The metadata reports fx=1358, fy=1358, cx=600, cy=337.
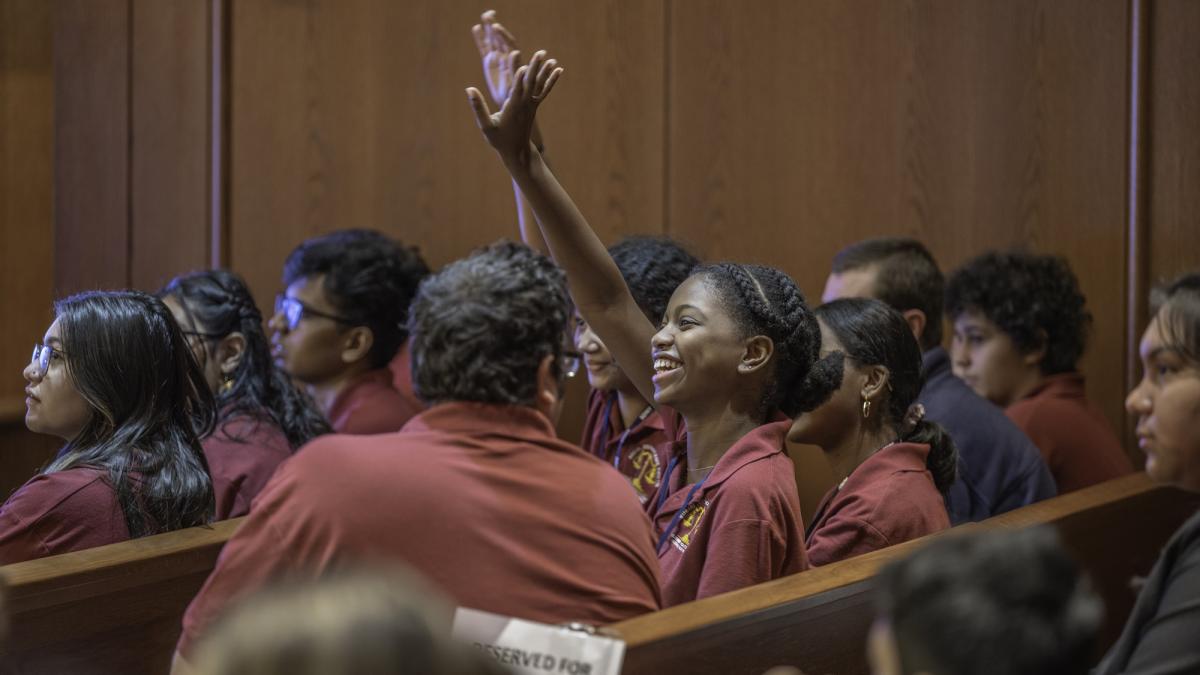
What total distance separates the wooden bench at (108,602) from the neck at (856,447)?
45.6 inches

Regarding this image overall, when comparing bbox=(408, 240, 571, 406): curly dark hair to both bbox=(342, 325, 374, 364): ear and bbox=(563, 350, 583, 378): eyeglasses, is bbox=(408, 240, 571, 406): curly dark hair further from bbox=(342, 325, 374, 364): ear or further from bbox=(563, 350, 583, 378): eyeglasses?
bbox=(342, 325, 374, 364): ear

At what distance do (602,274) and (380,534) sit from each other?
41.6 inches

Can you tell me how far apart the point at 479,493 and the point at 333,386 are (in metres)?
2.42

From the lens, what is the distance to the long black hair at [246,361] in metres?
3.40

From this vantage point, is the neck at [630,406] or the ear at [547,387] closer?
the ear at [547,387]

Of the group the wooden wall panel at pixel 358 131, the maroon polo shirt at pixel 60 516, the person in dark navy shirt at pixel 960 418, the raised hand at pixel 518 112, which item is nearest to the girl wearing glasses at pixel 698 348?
the raised hand at pixel 518 112

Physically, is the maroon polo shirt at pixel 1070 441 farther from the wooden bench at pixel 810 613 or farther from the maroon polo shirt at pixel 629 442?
the maroon polo shirt at pixel 629 442

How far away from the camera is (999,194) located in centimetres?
402

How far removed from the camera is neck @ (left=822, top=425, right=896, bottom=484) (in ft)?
8.59

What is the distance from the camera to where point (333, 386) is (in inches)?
155

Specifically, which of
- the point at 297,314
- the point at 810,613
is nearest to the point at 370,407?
the point at 297,314

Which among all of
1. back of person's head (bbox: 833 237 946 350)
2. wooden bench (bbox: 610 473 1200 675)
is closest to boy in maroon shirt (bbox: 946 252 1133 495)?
back of person's head (bbox: 833 237 946 350)

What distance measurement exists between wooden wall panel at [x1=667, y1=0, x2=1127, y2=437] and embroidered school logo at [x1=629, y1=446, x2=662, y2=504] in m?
1.47

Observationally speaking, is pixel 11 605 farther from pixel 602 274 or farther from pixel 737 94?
pixel 737 94
